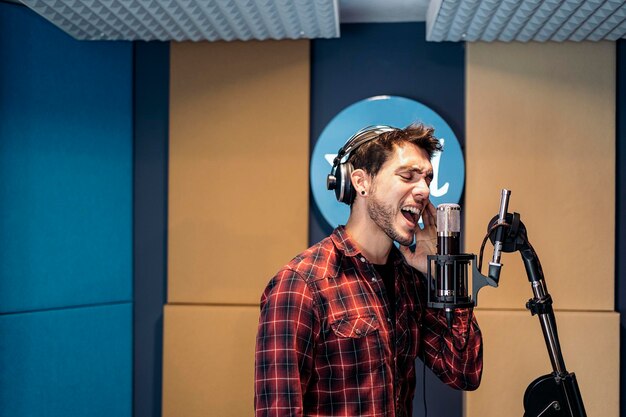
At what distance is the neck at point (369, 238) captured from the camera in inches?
76.4

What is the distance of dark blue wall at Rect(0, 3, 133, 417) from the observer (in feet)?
9.12

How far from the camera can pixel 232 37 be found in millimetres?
2916

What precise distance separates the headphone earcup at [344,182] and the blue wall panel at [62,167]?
1483 mm

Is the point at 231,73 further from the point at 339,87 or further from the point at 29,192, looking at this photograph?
the point at 29,192

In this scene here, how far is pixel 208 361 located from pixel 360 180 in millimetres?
1473

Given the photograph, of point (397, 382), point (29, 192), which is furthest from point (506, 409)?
point (29, 192)

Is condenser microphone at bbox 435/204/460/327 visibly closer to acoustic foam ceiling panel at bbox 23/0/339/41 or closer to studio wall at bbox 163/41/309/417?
acoustic foam ceiling panel at bbox 23/0/339/41

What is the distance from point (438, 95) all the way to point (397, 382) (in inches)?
62.2

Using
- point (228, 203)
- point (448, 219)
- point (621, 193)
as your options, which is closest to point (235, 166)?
point (228, 203)

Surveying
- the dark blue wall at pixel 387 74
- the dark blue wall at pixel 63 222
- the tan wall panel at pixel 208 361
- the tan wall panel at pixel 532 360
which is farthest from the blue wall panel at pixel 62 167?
the tan wall panel at pixel 532 360

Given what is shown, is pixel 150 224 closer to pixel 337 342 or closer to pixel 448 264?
pixel 337 342

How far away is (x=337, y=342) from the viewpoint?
1.78m

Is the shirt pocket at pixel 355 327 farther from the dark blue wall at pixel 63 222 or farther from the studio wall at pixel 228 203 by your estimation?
the dark blue wall at pixel 63 222

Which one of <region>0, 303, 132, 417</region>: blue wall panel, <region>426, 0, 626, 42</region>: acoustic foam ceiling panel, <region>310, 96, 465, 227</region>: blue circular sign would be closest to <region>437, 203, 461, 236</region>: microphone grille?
<region>426, 0, 626, 42</region>: acoustic foam ceiling panel
